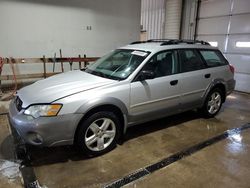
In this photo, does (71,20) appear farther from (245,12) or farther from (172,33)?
(245,12)

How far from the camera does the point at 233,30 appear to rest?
21.9ft

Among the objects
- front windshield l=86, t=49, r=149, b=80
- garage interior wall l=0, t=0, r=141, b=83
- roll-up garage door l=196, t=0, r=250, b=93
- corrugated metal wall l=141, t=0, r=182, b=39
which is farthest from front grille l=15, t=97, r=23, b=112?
corrugated metal wall l=141, t=0, r=182, b=39

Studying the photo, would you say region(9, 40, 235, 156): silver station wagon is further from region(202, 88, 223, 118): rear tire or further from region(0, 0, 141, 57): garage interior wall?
region(0, 0, 141, 57): garage interior wall

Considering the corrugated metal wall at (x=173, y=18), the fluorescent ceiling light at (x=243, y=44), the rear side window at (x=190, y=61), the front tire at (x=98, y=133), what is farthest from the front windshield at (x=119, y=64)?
the corrugated metal wall at (x=173, y=18)

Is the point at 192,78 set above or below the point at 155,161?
above

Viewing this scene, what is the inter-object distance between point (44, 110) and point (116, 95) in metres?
0.84

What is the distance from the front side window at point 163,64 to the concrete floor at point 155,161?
38.7 inches

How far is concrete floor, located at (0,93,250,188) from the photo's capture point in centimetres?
214

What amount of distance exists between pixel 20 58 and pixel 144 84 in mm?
4738

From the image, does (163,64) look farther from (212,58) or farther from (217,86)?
(217,86)

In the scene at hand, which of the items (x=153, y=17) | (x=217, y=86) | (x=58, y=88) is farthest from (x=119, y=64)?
(x=153, y=17)

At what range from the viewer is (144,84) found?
9.09ft

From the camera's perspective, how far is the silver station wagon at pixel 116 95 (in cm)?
221

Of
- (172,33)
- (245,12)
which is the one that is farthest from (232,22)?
(172,33)
